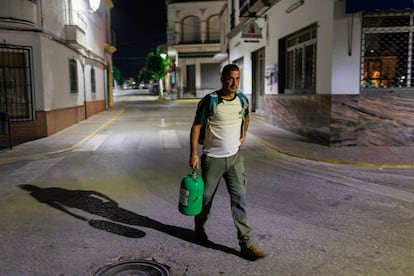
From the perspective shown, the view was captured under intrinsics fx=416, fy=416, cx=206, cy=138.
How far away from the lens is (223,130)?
4.34m

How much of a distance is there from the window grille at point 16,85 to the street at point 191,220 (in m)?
4.64

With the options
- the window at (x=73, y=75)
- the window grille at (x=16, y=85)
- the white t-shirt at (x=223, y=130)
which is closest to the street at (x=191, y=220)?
the white t-shirt at (x=223, y=130)

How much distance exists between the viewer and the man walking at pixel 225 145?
4.25 metres

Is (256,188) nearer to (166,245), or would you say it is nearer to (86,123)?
(166,245)

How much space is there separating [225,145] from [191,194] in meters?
0.62

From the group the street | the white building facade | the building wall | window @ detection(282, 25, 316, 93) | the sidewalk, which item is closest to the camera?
the street

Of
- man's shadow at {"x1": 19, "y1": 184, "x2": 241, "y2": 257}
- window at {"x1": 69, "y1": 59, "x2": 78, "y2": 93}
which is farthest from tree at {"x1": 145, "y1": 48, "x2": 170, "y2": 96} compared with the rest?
man's shadow at {"x1": 19, "y1": 184, "x2": 241, "y2": 257}

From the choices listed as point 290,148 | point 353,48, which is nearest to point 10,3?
point 290,148

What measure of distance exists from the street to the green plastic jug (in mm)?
504

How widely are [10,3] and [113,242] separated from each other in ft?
33.1

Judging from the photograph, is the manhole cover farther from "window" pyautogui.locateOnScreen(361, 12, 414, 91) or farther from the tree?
the tree

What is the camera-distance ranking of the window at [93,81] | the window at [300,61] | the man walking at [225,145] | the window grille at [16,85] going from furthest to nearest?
the window at [93,81] < the window grille at [16,85] < the window at [300,61] < the man walking at [225,145]

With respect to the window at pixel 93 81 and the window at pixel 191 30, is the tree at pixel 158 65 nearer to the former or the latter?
the window at pixel 191 30

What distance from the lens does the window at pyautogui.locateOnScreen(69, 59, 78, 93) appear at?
17517mm
